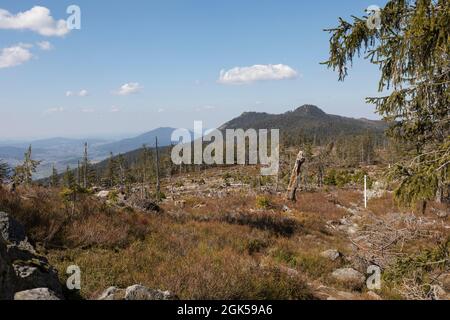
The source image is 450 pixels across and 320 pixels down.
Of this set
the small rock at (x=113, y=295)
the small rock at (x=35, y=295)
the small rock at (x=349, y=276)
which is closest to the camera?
the small rock at (x=35, y=295)

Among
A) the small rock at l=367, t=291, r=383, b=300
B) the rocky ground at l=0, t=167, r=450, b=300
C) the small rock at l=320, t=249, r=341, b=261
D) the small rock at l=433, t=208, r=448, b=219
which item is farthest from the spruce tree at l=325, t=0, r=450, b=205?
the small rock at l=433, t=208, r=448, b=219

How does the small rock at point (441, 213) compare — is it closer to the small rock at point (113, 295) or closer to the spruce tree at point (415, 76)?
the spruce tree at point (415, 76)

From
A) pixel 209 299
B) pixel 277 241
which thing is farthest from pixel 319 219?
pixel 209 299

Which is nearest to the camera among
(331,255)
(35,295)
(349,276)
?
(35,295)

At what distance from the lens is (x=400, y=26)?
5.73 metres

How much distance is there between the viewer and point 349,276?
8219 millimetres

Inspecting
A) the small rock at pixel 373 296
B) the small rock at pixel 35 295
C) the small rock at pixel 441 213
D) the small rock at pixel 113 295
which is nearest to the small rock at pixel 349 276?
the small rock at pixel 373 296

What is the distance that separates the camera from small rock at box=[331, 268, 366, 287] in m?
7.98

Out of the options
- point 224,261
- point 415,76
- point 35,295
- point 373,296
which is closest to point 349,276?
point 373,296

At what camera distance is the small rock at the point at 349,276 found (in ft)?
26.2

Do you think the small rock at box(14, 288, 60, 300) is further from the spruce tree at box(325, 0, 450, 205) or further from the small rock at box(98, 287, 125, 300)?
the spruce tree at box(325, 0, 450, 205)

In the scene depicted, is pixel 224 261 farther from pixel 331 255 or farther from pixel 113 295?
pixel 331 255
